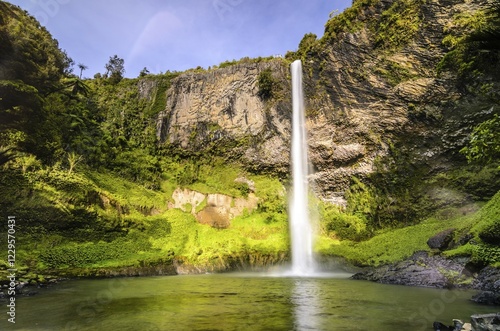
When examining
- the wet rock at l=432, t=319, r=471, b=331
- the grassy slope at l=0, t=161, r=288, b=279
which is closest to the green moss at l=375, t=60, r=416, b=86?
the grassy slope at l=0, t=161, r=288, b=279

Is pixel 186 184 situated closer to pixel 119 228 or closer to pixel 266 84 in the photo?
pixel 119 228

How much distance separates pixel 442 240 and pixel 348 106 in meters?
14.3

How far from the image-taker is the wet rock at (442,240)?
55.0 ft

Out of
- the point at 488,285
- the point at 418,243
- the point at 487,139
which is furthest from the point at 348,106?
the point at 487,139

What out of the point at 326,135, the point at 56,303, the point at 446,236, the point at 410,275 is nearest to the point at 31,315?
the point at 56,303

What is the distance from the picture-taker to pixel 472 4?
76.1 ft

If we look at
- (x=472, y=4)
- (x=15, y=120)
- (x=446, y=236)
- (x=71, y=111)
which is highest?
(x=472, y=4)

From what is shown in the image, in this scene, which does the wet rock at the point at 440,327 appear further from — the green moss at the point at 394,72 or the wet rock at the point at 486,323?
the green moss at the point at 394,72

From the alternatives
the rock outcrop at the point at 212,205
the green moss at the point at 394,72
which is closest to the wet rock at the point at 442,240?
the green moss at the point at 394,72

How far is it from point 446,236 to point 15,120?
2813 cm

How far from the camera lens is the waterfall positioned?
79.6ft

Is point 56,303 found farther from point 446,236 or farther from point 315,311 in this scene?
point 446,236

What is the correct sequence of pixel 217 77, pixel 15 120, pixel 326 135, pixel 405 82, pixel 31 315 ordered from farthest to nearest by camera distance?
1. pixel 217 77
2. pixel 326 135
3. pixel 405 82
4. pixel 15 120
5. pixel 31 315

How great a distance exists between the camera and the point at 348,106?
2773 centimetres
